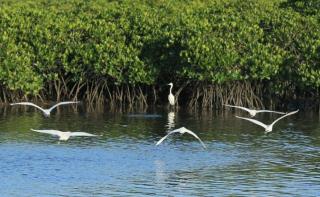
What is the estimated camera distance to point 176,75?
49500 mm

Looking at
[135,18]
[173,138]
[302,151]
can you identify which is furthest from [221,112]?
[302,151]

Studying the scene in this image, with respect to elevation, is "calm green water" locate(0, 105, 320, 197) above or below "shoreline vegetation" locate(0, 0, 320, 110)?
below

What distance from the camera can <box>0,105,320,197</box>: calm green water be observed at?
91.7 ft

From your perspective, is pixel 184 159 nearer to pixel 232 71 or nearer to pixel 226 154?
pixel 226 154

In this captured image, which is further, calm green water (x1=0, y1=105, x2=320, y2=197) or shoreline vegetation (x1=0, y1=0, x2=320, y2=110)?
shoreline vegetation (x1=0, y1=0, x2=320, y2=110)

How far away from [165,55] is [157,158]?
55.7ft

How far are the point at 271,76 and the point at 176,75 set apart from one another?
4172 millimetres

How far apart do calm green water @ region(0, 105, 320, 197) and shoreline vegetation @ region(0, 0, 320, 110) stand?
298 cm

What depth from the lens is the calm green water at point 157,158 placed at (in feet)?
91.7

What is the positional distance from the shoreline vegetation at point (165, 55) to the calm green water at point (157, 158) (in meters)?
2.98

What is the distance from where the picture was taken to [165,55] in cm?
4938

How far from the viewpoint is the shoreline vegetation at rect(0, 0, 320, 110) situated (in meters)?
47.4

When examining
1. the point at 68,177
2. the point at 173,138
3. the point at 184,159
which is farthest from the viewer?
the point at 173,138

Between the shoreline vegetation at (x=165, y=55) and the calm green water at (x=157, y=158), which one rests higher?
the shoreline vegetation at (x=165, y=55)
